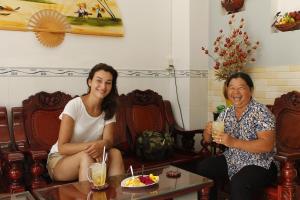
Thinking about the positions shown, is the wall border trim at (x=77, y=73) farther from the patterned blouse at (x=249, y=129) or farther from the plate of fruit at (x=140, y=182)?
the plate of fruit at (x=140, y=182)

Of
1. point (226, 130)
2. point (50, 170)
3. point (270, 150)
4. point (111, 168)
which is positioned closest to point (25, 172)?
point (50, 170)

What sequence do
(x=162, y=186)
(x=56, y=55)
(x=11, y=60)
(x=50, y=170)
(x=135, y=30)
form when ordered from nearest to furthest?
1. (x=162, y=186)
2. (x=50, y=170)
3. (x=11, y=60)
4. (x=56, y=55)
5. (x=135, y=30)

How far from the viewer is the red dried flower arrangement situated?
292 centimetres

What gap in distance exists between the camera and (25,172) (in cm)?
229

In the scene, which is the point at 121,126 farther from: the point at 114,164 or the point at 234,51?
the point at 234,51

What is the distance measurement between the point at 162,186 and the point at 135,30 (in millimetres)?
1869

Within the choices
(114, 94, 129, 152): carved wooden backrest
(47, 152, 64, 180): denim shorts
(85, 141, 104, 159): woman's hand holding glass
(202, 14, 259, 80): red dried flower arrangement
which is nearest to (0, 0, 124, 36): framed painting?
(114, 94, 129, 152): carved wooden backrest

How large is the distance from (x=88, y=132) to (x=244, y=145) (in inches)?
40.9

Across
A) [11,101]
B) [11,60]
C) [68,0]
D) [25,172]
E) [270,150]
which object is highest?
[68,0]

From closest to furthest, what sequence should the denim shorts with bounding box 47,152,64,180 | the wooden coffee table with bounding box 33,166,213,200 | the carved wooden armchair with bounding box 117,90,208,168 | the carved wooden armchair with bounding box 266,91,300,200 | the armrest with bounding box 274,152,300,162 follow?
1. the wooden coffee table with bounding box 33,166,213,200
2. the armrest with bounding box 274,152,300,162
3. the denim shorts with bounding box 47,152,64,180
4. the carved wooden armchair with bounding box 266,91,300,200
5. the carved wooden armchair with bounding box 117,90,208,168

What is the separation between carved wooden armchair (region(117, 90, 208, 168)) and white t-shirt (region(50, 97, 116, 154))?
598 millimetres

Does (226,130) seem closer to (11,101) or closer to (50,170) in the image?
(50,170)

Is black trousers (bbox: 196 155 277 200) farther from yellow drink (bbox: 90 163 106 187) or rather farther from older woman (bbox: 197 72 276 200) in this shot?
yellow drink (bbox: 90 163 106 187)

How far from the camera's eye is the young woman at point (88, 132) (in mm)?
2048
